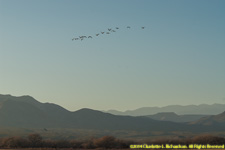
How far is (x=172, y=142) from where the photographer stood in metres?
49.6

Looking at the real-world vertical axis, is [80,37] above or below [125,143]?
above

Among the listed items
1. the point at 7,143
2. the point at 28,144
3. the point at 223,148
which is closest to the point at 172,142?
the point at 223,148

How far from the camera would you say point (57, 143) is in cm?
5081

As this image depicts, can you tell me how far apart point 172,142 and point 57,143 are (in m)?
17.4

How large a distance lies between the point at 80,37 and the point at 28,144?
24.0m

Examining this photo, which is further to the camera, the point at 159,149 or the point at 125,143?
the point at 125,143

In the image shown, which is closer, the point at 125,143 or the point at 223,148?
the point at 223,148

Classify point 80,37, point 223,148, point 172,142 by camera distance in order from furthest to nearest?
1. point 80,37
2. point 172,142
3. point 223,148

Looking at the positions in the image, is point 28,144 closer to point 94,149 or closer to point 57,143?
point 57,143

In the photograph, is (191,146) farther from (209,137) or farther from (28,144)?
(28,144)

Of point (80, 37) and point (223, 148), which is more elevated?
point (80, 37)

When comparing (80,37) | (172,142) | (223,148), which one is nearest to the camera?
(223,148)

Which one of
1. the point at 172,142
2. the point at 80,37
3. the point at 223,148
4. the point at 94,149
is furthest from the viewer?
the point at 80,37

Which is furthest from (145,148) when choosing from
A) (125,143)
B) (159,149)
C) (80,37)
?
(80,37)
